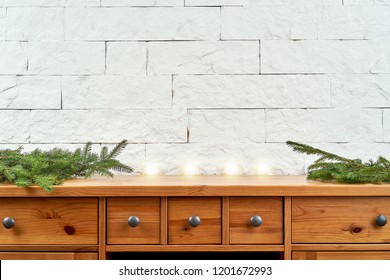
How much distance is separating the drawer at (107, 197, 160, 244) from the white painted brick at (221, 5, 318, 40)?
922mm

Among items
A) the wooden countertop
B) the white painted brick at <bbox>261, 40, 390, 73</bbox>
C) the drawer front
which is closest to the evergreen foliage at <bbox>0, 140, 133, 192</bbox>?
the wooden countertop

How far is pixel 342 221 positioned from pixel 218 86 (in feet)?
2.75

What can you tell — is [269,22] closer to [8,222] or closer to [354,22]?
[354,22]

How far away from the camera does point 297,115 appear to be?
206 cm

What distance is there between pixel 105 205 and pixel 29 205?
258 millimetres

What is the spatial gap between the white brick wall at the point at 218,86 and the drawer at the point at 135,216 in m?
0.54

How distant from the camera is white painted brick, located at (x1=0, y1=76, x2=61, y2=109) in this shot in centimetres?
207

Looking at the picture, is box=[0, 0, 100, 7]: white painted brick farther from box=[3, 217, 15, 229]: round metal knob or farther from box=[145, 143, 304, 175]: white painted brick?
box=[3, 217, 15, 229]: round metal knob

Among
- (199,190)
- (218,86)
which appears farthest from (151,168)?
(199,190)

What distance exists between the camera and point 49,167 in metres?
1.59

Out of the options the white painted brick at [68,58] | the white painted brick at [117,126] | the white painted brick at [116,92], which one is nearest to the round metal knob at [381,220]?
the white painted brick at [117,126]

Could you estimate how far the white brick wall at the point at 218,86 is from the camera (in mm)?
2061
